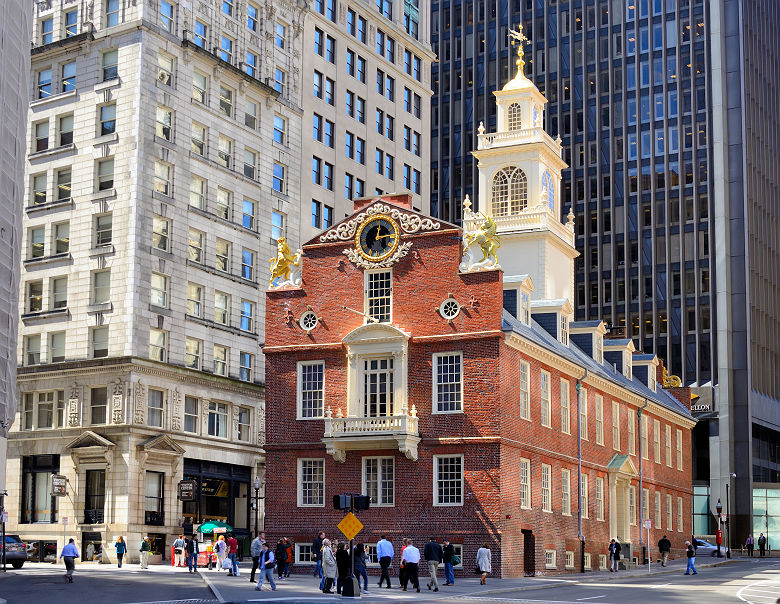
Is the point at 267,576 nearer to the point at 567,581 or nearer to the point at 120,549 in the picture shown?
the point at 567,581

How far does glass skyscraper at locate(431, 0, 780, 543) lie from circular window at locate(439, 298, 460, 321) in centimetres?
6543

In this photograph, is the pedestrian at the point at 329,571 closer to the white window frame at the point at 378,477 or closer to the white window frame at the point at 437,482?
the white window frame at the point at 437,482

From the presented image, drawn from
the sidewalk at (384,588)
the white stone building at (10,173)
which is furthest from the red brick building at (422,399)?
the white stone building at (10,173)

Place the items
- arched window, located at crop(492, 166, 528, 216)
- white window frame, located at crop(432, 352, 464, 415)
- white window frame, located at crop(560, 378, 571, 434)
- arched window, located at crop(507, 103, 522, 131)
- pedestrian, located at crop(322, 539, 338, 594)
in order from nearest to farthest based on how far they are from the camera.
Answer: pedestrian, located at crop(322, 539, 338, 594)
white window frame, located at crop(432, 352, 464, 415)
white window frame, located at crop(560, 378, 571, 434)
arched window, located at crop(492, 166, 528, 216)
arched window, located at crop(507, 103, 522, 131)

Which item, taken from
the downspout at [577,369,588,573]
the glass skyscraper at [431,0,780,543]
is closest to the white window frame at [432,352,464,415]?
the downspout at [577,369,588,573]

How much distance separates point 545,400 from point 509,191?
15146 mm

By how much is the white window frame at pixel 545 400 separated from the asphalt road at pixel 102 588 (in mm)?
17173

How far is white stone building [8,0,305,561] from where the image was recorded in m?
63.2

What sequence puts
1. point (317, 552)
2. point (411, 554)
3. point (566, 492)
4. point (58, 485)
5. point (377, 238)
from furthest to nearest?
point (58, 485) < point (566, 492) < point (377, 238) < point (317, 552) < point (411, 554)

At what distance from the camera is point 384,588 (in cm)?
4181

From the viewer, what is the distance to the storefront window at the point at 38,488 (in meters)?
64.9

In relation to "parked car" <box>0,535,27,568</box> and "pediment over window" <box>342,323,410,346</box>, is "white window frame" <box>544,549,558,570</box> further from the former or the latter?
"parked car" <box>0,535,27,568</box>

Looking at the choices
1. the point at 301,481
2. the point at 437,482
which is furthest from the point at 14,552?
the point at 437,482

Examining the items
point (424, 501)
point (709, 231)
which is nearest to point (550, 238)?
point (424, 501)
